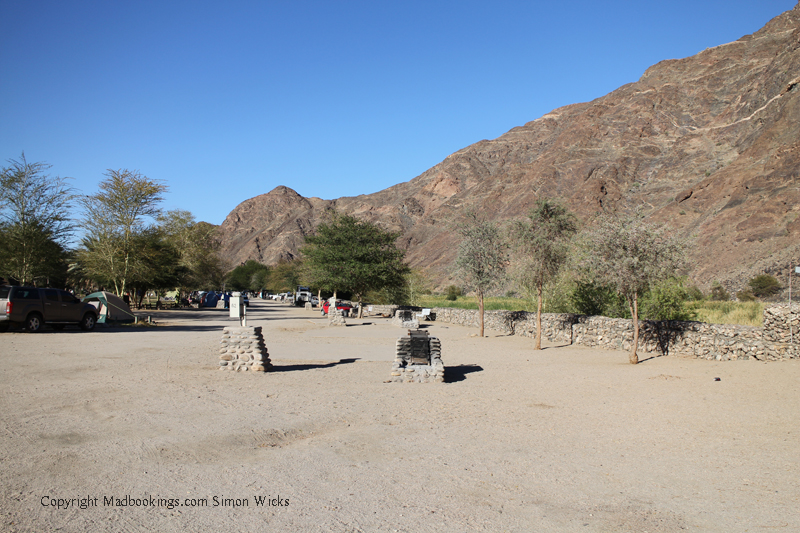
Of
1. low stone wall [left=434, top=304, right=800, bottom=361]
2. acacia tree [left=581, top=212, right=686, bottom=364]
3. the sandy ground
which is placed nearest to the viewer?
the sandy ground

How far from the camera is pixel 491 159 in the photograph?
144m

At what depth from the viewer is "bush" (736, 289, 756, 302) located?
127 feet

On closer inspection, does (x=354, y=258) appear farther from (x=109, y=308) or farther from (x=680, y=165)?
(x=680, y=165)

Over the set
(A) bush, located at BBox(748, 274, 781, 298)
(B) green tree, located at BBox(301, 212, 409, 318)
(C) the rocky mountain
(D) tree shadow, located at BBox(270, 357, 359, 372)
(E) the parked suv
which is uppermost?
(C) the rocky mountain

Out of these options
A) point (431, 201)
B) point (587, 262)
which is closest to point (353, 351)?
point (587, 262)

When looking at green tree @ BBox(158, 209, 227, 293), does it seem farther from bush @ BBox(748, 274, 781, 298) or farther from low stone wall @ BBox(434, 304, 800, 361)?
bush @ BBox(748, 274, 781, 298)

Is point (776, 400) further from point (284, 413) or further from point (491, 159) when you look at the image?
point (491, 159)

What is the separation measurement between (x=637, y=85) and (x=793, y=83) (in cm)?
5011

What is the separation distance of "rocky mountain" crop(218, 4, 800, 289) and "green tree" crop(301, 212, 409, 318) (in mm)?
6233

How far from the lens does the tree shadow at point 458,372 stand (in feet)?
37.4

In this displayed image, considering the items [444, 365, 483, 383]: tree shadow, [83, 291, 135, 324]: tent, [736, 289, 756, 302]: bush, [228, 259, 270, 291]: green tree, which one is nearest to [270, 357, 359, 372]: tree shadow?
[444, 365, 483, 383]: tree shadow

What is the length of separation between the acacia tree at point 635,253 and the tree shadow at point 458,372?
4.36m

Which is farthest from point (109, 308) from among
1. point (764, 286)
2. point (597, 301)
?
point (764, 286)

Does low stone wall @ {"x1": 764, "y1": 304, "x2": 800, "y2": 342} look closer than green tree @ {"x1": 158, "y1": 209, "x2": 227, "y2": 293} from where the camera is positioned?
Yes
